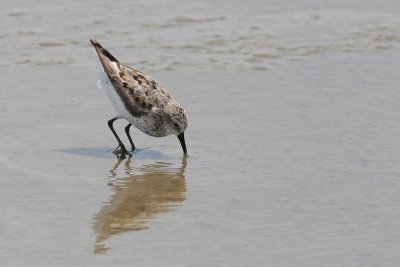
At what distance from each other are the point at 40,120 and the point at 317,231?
18.0ft

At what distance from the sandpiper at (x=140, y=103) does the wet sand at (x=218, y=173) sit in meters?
0.31

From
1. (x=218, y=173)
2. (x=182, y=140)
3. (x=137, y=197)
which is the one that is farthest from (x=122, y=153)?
(x=137, y=197)

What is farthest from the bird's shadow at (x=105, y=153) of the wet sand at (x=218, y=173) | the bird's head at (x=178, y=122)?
the bird's head at (x=178, y=122)

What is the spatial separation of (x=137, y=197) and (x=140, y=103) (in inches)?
103

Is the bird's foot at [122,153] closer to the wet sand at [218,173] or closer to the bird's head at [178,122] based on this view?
the wet sand at [218,173]

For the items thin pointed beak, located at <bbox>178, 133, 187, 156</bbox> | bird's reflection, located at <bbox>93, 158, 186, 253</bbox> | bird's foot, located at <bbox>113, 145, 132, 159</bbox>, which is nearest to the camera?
bird's reflection, located at <bbox>93, 158, 186, 253</bbox>

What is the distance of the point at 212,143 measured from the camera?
1295cm

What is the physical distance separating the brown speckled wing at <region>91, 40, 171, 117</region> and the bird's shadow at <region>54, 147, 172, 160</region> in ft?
1.76

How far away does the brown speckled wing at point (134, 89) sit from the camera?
43.1 ft

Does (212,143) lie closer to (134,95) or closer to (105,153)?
(134,95)

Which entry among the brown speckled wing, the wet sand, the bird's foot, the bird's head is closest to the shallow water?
the wet sand

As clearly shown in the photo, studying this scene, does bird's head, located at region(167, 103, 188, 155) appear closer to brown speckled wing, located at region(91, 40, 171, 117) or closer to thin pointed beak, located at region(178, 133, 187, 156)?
thin pointed beak, located at region(178, 133, 187, 156)

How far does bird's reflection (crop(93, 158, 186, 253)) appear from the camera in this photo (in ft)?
31.7

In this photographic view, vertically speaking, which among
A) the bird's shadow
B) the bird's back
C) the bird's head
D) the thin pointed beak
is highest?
the bird's back
